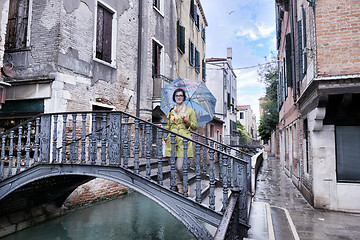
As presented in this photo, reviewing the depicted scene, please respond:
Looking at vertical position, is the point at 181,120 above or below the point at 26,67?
below

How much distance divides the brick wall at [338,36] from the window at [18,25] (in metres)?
7.53

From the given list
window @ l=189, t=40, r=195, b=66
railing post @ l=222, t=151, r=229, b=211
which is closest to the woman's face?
railing post @ l=222, t=151, r=229, b=211

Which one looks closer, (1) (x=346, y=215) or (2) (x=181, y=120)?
(2) (x=181, y=120)

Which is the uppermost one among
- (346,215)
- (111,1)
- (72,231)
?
(111,1)

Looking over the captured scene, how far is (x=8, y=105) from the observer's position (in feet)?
22.3

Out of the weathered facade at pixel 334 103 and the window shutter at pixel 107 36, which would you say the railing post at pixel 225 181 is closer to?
the weathered facade at pixel 334 103

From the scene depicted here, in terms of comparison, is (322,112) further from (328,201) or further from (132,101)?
(132,101)

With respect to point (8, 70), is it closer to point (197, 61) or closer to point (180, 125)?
point (180, 125)

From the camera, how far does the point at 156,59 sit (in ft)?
36.8

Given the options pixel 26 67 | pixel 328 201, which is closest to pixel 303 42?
pixel 328 201

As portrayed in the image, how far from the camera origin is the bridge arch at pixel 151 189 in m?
3.56

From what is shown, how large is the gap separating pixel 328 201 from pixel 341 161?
103 cm

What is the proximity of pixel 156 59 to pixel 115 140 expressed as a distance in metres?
7.84

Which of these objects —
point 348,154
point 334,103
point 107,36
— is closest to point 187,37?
point 107,36
